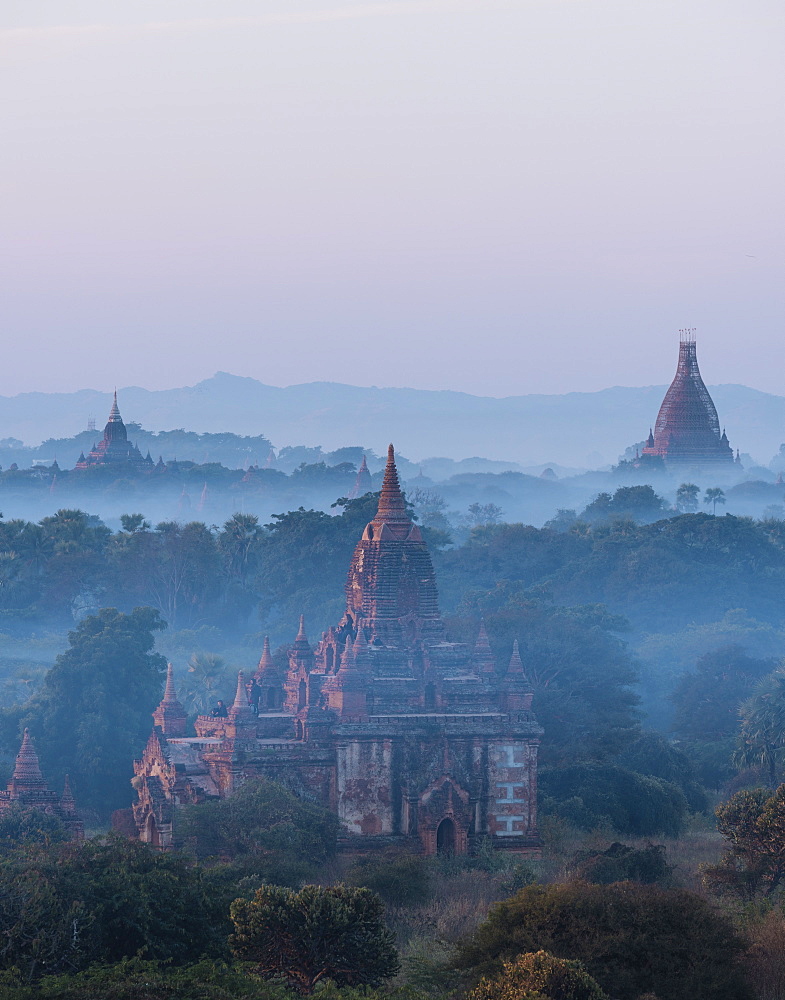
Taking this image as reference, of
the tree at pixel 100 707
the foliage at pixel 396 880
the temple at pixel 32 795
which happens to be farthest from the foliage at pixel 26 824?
the tree at pixel 100 707

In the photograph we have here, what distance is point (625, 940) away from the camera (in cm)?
3084

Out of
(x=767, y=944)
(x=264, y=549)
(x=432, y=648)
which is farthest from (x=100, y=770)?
(x=264, y=549)

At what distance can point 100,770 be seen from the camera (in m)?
59.4

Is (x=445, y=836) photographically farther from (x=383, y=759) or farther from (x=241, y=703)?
(x=241, y=703)

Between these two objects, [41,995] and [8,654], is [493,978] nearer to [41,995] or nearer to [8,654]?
[41,995]

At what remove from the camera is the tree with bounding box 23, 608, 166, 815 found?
2332 inches

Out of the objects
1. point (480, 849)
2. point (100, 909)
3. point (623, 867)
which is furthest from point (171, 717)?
point (100, 909)

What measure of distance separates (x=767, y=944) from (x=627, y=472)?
403 ft

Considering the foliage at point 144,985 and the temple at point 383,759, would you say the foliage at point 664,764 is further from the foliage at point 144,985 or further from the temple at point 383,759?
the foliage at point 144,985

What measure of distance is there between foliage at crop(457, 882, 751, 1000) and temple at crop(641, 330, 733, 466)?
104 m

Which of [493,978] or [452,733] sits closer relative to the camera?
[493,978]

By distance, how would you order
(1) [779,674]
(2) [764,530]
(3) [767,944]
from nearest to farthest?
(3) [767,944]
(1) [779,674]
(2) [764,530]

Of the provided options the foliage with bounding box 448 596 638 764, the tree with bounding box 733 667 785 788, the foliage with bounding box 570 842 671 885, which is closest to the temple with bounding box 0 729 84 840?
the foliage with bounding box 570 842 671 885

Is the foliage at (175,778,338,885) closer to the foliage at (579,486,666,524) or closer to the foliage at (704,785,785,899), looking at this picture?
the foliage at (704,785,785,899)
